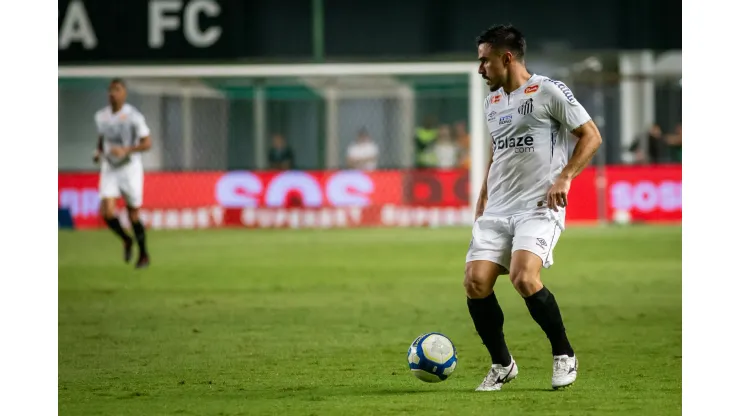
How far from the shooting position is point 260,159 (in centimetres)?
2703

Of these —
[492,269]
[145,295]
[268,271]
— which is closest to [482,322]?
[492,269]

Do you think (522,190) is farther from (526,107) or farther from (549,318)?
(549,318)

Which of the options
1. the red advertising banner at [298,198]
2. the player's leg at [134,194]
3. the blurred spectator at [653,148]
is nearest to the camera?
the player's leg at [134,194]

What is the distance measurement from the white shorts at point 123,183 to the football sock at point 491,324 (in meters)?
9.44

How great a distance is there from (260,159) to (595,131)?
20.4 meters

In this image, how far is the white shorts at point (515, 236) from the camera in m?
6.85

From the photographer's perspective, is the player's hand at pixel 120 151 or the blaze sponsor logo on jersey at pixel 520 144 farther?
the player's hand at pixel 120 151

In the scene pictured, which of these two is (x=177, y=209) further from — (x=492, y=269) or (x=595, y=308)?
(x=492, y=269)

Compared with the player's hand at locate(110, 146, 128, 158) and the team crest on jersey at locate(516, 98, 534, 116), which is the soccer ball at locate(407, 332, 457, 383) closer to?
the team crest on jersey at locate(516, 98, 534, 116)

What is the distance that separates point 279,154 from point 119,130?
9.92 m

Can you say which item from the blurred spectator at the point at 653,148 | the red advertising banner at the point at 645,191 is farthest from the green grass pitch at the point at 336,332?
the blurred spectator at the point at 653,148

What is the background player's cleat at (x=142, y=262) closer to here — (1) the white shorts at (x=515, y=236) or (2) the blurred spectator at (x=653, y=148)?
(1) the white shorts at (x=515, y=236)

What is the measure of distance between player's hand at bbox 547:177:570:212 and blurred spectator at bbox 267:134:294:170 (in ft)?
62.3

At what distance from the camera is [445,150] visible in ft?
84.2
